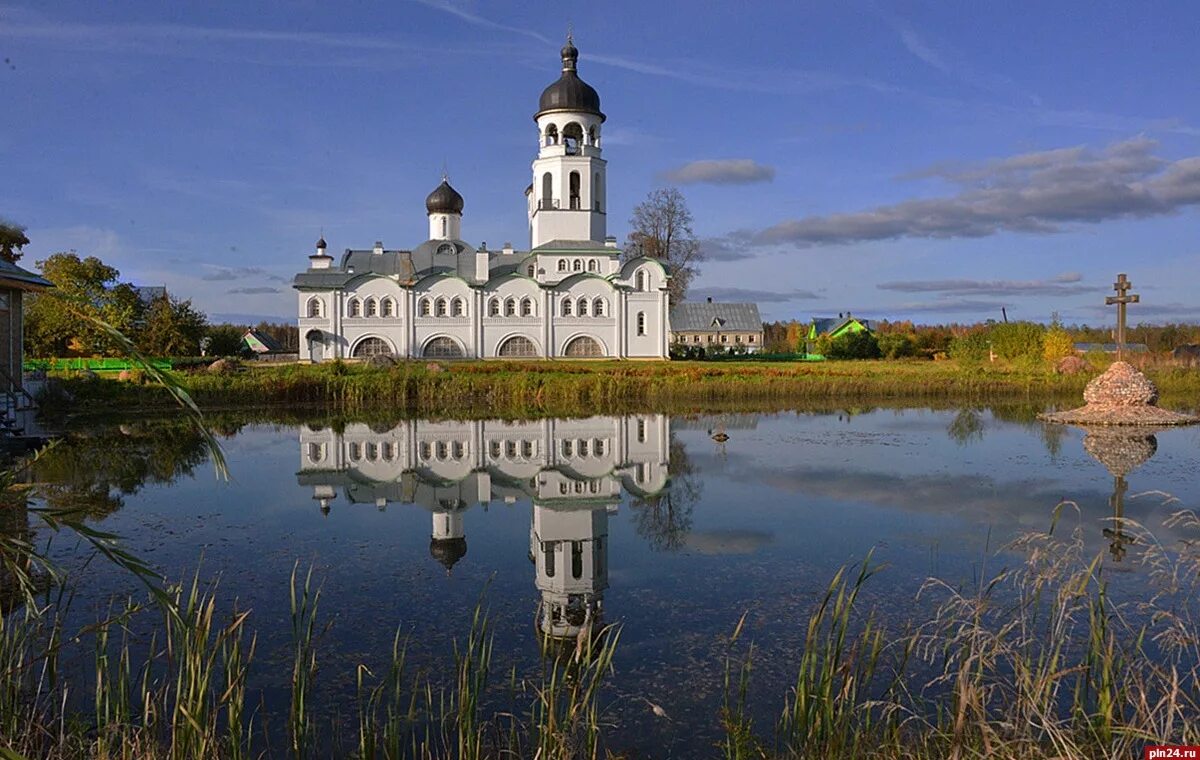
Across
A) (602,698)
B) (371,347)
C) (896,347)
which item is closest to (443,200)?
(371,347)

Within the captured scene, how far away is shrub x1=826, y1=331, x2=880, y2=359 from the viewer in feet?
180

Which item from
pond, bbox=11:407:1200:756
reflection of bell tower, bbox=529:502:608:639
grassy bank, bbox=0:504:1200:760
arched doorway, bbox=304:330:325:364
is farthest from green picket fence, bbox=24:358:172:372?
grassy bank, bbox=0:504:1200:760

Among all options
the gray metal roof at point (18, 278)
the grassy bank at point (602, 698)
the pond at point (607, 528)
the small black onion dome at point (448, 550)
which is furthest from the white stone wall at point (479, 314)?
the grassy bank at point (602, 698)

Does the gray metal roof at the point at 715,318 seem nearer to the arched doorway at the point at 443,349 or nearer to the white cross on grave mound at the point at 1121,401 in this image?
the arched doorway at the point at 443,349

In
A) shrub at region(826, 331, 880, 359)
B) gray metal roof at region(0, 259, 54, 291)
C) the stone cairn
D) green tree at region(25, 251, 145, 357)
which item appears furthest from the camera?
shrub at region(826, 331, 880, 359)

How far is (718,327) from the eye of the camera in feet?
230

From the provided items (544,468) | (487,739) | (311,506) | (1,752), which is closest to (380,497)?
(311,506)

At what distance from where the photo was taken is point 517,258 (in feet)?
168

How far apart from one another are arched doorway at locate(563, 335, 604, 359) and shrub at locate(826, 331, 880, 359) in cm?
1569

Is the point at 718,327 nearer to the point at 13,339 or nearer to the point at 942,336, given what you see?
the point at 942,336

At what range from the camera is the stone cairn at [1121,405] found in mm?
21697

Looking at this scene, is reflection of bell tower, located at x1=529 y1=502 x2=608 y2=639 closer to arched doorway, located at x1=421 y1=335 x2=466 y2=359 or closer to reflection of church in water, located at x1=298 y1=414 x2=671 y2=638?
reflection of church in water, located at x1=298 y1=414 x2=671 y2=638

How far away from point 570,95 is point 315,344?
1824cm

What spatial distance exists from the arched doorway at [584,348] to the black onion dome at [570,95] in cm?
1189
